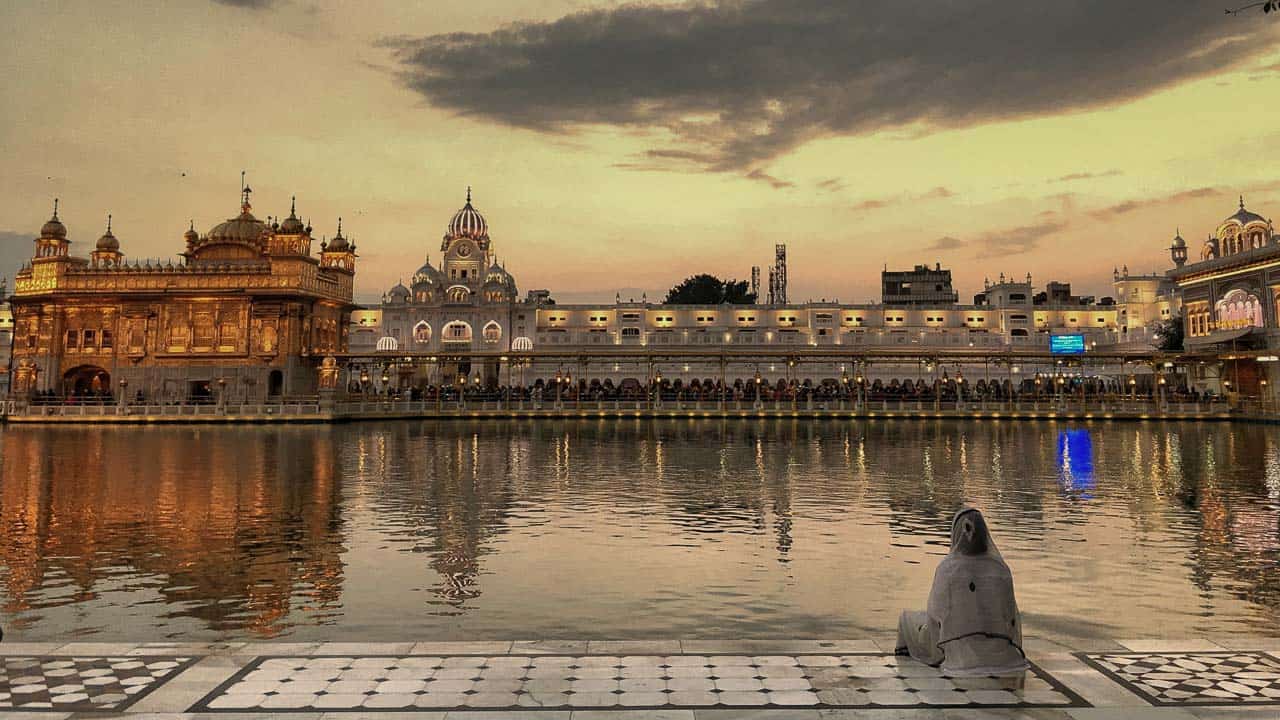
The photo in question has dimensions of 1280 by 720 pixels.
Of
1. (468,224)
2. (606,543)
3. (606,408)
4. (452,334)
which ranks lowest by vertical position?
(606,543)

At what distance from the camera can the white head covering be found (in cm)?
624

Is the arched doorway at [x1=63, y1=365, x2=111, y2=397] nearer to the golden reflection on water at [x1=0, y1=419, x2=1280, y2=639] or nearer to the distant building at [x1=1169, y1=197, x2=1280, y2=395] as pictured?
the golden reflection on water at [x1=0, y1=419, x2=1280, y2=639]

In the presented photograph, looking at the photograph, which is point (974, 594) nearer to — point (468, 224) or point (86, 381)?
point (86, 381)

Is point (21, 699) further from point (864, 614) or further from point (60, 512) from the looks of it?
point (60, 512)


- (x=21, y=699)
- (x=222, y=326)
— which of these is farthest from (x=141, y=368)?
(x=21, y=699)

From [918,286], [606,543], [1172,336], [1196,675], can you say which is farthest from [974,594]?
[918,286]

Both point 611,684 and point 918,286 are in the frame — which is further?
point 918,286

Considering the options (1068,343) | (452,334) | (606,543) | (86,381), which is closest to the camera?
(606,543)

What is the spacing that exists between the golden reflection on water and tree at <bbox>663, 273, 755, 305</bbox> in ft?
324

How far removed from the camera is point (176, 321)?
58500mm

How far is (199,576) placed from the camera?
10.4 meters

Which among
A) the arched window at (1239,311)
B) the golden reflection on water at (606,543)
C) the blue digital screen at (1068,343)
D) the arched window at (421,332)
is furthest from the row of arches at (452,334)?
the golden reflection on water at (606,543)

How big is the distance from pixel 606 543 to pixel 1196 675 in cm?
758

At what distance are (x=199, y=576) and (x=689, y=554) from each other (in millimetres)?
5581
